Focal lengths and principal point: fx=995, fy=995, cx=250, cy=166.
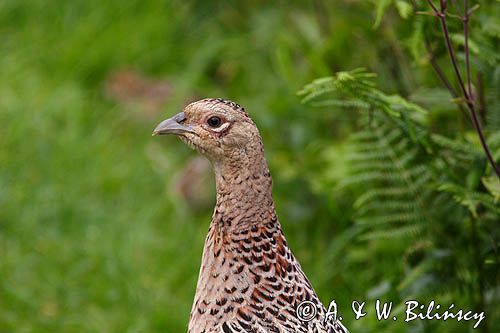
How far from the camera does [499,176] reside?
4.07 metres

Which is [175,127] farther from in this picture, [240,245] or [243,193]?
[240,245]

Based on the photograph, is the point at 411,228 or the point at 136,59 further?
the point at 136,59

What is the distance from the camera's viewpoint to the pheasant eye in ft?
12.7

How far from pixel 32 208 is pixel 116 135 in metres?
1.17

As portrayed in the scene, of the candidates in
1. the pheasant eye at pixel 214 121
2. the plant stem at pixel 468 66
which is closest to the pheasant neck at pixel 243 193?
the pheasant eye at pixel 214 121

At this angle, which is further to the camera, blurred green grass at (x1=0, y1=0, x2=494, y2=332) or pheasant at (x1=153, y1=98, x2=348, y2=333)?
blurred green grass at (x1=0, y1=0, x2=494, y2=332)

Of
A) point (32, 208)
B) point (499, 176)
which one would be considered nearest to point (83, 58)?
point (32, 208)

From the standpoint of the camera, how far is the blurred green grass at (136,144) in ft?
18.8

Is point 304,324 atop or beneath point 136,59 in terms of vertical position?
beneath

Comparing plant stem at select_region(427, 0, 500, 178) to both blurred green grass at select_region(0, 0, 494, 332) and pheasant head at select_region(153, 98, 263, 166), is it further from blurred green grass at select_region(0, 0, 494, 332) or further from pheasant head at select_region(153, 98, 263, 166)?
blurred green grass at select_region(0, 0, 494, 332)

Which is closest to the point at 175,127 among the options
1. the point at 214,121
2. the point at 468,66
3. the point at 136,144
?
the point at 214,121

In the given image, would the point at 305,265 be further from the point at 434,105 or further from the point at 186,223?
the point at 434,105

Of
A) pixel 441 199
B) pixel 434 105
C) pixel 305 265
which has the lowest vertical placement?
pixel 305 265

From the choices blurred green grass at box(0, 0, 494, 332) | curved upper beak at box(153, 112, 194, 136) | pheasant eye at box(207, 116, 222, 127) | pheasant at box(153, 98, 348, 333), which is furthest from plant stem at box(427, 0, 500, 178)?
blurred green grass at box(0, 0, 494, 332)
